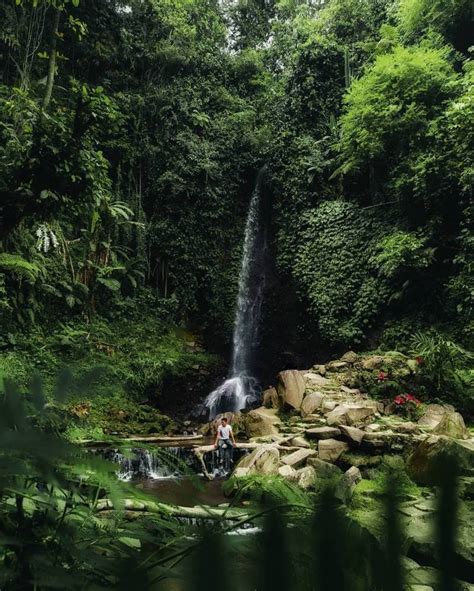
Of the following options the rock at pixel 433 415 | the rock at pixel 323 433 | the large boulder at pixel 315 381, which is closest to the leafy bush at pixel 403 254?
the large boulder at pixel 315 381

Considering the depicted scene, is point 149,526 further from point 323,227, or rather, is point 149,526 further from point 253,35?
point 253,35

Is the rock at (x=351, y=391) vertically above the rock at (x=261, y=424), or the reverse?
the rock at (x=351, y=391)

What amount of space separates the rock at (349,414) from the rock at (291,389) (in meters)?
1.19

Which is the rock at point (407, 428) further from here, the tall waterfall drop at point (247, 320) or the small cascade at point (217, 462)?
the tall waterfall drop at point (247, 320)

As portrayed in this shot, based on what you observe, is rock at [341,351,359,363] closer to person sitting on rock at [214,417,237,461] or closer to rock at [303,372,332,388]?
rock at [303,372,332,388]

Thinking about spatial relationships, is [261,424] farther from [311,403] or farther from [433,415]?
[433,415]

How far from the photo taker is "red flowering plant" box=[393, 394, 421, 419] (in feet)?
26.8

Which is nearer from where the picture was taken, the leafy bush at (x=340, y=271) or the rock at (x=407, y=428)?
the rock at (x=407, y=428)

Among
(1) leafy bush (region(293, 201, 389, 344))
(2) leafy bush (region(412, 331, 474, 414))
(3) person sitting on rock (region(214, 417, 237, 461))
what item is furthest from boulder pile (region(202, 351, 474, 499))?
(1) leafy bush (region(293, 201, 389, 344))

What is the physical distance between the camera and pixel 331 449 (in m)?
6.65

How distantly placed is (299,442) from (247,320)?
8028 mm

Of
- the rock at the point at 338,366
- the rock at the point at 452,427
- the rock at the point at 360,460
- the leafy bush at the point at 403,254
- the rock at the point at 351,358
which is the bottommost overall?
the rock at the point at 360,460

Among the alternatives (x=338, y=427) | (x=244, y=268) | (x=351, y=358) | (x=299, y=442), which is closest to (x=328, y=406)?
(x=338, y=427)

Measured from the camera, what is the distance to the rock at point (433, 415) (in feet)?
25.1
